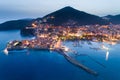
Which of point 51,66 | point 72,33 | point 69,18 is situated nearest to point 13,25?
point 69,18

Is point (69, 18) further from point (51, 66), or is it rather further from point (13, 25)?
point (51, 66)

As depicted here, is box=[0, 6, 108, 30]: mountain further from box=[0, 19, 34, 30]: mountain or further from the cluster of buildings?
the cluster of buildings

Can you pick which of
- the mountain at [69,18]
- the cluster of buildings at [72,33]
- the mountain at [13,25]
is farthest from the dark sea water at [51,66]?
the mountain at [13,25]

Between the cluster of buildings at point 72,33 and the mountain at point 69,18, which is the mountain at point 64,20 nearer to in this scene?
the mountain at point 69,18

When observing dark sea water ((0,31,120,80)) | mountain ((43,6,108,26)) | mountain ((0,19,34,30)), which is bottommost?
dark sea water ((0,31,120,80))

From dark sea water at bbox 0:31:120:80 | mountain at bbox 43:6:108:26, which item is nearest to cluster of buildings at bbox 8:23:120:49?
mountain at bbox 43:6:108:26

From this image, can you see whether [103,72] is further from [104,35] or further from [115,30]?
[115,30]

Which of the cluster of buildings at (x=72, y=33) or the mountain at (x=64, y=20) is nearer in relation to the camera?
the cluster of buildings at (x=72, y=33)

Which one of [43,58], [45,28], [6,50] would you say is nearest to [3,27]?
[45,28]
